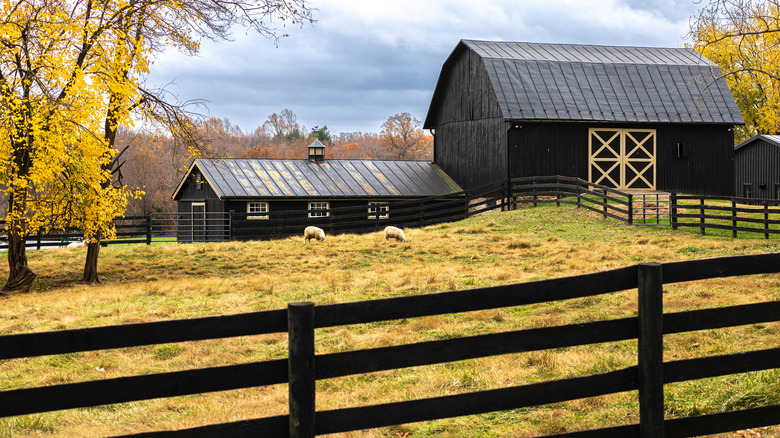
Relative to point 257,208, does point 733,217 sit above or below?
below

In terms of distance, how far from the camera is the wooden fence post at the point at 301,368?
13.3 feet

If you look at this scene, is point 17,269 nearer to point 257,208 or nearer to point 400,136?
point 257,208

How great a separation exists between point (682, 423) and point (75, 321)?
33.2 feet

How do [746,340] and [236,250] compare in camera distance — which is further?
[236,250]

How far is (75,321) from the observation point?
11664 mm

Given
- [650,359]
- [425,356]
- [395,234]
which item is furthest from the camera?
[395,234]

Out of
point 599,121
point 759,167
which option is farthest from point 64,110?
point 759,167

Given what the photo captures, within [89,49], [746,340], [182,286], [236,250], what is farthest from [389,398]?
[236,250]

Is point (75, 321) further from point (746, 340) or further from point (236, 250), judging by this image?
point (236, 250)

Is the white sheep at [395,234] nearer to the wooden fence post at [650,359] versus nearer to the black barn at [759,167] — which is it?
the wooden fence post at [650,359]

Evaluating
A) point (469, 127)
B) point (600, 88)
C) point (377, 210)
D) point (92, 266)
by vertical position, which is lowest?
point (92, 266)

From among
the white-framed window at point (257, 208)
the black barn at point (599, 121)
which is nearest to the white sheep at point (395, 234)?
the black barn at point (599, 121)

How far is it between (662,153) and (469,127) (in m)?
9.22

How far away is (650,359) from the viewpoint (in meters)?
4.58
